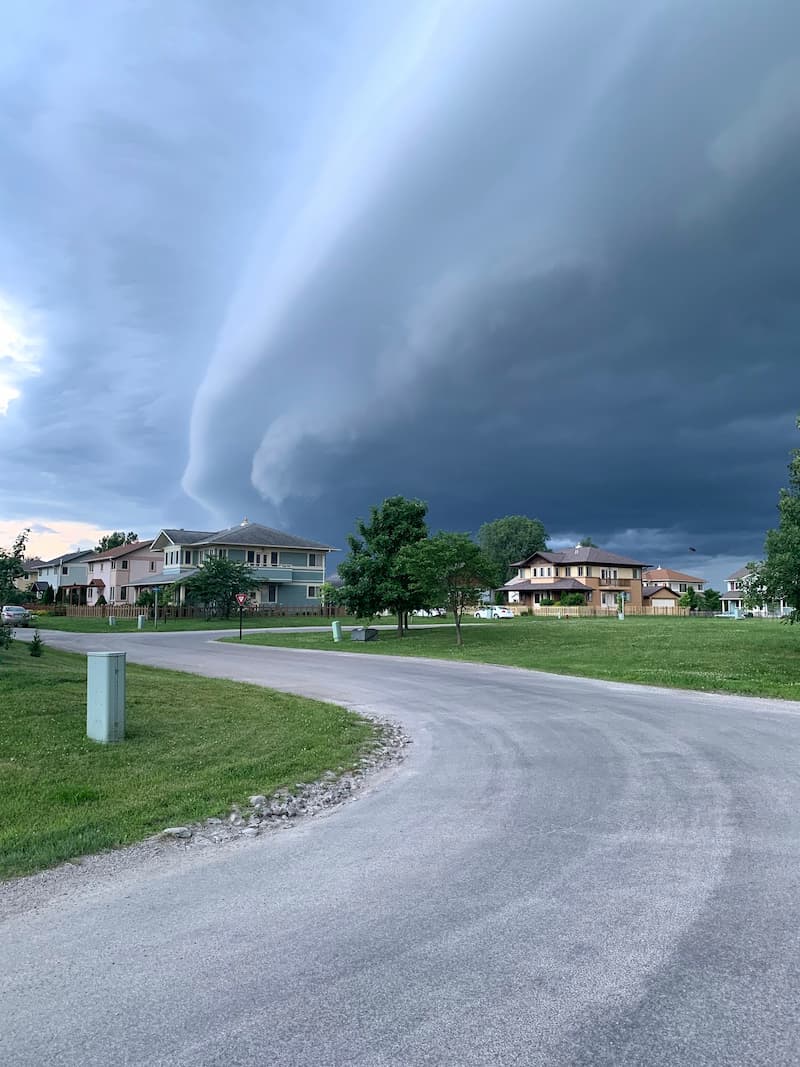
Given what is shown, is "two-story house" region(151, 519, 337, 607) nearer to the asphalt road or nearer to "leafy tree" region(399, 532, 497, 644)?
"leafy tree" region(399, 532, 497, 644)

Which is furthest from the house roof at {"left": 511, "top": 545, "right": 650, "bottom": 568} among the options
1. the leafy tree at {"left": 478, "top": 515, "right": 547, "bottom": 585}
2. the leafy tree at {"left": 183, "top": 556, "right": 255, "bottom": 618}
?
the leafy tree at {"left": 183, "top": 556, "right": 255, "bottom": 618}

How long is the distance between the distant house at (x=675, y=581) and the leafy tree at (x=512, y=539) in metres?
19.5

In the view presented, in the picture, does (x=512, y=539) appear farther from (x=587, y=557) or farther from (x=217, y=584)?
(x=217, y=584)

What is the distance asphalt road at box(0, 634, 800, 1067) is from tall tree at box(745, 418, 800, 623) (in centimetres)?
1216

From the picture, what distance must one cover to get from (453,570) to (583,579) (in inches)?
2442

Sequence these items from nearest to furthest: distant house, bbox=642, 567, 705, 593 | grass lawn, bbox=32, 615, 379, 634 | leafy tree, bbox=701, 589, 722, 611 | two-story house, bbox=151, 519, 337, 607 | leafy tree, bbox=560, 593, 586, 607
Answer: grass lawn, bbox=32, 615, 379, 634
two-story house, bbox=151, 519, 337, 607
leafy tree, bbox=560, 593, 586, 607
leafy tree, bbox=701, 589, 722, 611
distant house, bbox=642, 567, 705, 593

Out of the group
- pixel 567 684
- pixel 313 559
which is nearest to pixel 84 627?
pixel 313 559

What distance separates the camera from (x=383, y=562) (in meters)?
39.1

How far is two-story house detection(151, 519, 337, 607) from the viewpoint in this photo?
67.9m

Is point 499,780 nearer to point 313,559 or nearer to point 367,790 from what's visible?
point 367,790

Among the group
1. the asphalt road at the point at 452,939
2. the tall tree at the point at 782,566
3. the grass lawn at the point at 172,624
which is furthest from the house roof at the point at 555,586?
the asphalt road at the point at 452,939

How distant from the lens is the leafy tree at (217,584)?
194 feet

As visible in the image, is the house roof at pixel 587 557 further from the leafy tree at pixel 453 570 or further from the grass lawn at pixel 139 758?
the grass lawn at pixel 139 758

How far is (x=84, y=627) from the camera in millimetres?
47875
